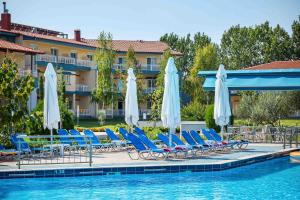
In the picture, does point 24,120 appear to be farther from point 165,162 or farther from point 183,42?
point 183,42

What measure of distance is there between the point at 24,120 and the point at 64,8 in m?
17.3

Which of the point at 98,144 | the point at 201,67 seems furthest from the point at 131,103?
the point at 201,67

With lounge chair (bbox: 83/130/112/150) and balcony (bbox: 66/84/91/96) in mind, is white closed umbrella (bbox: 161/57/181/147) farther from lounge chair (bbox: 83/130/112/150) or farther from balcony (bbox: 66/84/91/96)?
balcony (bbox: 66/84/91/96)

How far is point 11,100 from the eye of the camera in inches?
792

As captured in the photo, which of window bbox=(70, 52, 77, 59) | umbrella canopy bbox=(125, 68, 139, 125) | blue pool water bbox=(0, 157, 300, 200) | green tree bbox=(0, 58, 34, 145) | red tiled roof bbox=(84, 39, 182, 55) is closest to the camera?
blue pool water bbox=(0, 157, 300, 200)

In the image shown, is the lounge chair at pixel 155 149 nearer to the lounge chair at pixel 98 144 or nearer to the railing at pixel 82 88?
the lounge chair at pixel 98 144

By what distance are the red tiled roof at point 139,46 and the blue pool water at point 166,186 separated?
44.3 m

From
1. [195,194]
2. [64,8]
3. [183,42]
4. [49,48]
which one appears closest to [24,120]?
[195,194]

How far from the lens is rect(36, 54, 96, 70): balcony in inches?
1934

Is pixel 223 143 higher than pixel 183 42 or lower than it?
lower

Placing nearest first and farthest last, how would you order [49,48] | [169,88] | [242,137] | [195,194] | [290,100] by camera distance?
[195,194] → [169,88] → [242,137] → [290,100] → [49,48]

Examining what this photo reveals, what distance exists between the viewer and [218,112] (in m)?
22.9

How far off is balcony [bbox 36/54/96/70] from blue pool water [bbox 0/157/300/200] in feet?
113

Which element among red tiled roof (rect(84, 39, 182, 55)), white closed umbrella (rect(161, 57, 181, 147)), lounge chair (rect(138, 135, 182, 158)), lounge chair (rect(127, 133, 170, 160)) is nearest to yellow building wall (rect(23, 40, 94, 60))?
red tiled roof (rect(84, 39, 182, 55))
